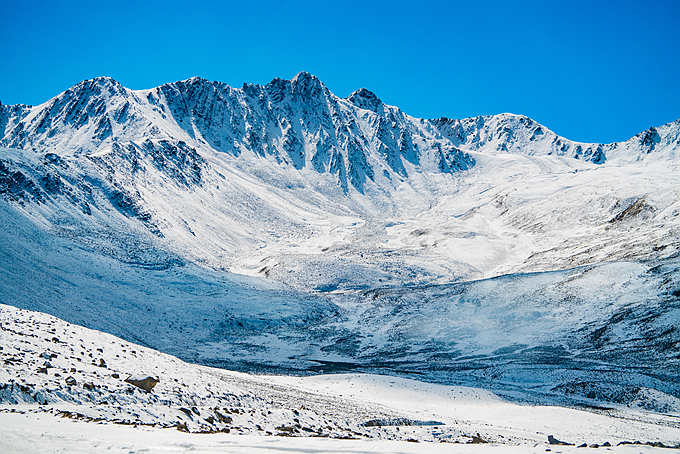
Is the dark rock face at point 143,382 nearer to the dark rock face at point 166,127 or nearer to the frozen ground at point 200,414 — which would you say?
the frozen ground at point 200,414

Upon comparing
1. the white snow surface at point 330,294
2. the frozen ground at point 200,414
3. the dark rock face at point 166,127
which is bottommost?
the frozen ground at point 200,414

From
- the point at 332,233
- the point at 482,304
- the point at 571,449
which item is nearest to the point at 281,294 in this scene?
the point at 482,304

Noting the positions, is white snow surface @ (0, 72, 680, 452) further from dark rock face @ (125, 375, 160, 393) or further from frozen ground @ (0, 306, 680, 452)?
dark rock face @ (125, 375, 160, 393)

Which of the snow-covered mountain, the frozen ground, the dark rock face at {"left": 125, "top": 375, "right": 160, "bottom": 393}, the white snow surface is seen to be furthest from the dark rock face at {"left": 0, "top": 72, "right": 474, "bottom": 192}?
the dark rock face at {"left": 125, "top": 375, "right": 160, "bottom": 393}

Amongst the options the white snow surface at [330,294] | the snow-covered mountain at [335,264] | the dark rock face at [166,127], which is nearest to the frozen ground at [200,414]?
the white snow surface at [330,294]

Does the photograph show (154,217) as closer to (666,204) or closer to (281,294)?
(281,294)

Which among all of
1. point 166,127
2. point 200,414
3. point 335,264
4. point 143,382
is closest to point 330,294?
point 335,264

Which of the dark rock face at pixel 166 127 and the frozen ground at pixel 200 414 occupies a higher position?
the dark rock face at pixel 166 127

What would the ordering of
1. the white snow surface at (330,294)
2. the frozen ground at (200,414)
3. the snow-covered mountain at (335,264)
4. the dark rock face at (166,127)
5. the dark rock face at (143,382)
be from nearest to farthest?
1. the frozen ground at (200,414)
2. the dark rock face at (143,382)
3. the white snow surface at (330,294)
4. the snow-covered mountain at (335,264)
5. the dark rock face at (166,127)
